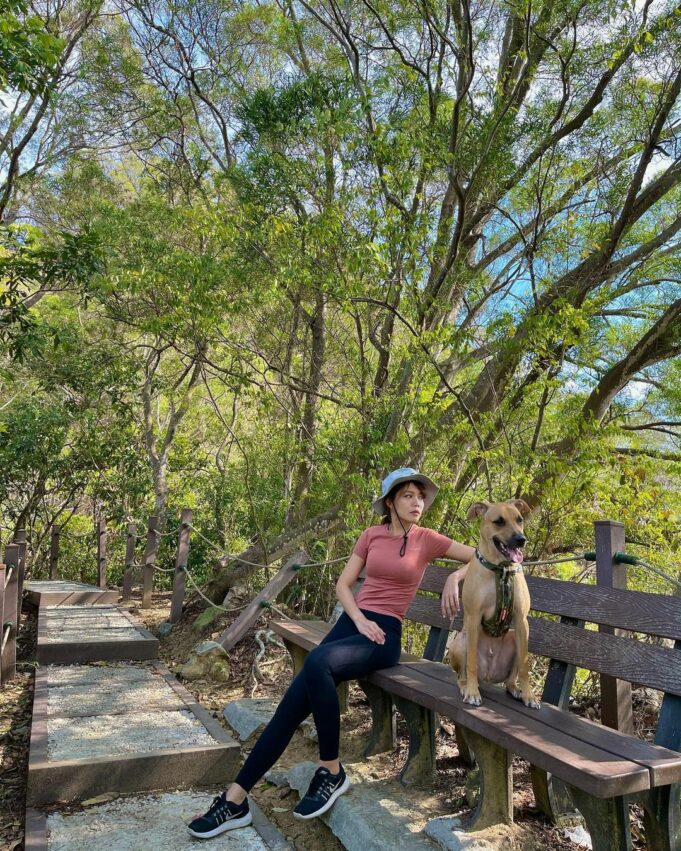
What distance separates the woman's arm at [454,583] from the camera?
11.3ft

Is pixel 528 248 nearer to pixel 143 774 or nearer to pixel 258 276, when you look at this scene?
pixel 258 276

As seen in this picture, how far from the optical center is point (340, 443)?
23.2 ft

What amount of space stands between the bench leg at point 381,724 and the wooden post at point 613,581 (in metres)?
1.20

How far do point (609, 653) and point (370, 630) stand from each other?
114 cm

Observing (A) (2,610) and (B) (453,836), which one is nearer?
(B) (453,836)

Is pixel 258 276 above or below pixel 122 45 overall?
below

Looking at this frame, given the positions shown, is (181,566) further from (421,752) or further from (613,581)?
(613,581)

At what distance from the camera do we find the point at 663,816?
2.43 metres

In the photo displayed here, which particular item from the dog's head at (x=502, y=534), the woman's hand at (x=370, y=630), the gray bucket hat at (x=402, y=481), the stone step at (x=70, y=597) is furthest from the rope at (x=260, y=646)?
the stone step at (x=70, y=597)

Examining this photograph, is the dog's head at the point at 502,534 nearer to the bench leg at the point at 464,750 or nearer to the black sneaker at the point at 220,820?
the bench leg at the point at 464,750

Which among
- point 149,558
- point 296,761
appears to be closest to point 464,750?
point 296,761

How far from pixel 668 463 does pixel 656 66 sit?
154 inches

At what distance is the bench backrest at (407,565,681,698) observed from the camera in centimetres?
265

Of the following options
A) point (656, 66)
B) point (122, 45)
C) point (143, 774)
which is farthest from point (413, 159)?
point (122, 45)
